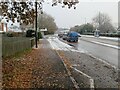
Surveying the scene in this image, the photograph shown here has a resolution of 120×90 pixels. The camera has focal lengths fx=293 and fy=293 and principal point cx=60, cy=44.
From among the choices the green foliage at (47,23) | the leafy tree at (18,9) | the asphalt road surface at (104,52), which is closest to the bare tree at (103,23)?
the green foliage at (47,23)

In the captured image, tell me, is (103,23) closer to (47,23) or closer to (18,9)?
(47,23)

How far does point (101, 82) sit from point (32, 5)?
5.75m

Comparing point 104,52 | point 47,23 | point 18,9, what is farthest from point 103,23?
point 18,9

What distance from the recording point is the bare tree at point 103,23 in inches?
5426

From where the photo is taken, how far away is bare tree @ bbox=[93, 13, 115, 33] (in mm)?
137825

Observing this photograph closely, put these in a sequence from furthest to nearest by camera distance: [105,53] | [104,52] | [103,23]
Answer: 1. [103,23]
2. [104,52]
3. [105,53]

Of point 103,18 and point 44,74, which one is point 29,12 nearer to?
point 44,74

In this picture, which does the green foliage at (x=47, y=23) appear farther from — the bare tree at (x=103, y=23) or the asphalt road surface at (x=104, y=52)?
the asphalt road surface at (x=104, y=52)

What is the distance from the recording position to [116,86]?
9930mm

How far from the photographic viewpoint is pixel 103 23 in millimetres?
142500

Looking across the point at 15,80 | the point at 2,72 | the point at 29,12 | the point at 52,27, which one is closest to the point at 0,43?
the point at 29,12

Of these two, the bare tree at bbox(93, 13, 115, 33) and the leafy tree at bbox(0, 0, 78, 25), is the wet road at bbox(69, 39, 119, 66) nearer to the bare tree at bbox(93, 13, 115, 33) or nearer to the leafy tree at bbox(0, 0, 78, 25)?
the leafy tree at bbox(0, 0, 78, 25)

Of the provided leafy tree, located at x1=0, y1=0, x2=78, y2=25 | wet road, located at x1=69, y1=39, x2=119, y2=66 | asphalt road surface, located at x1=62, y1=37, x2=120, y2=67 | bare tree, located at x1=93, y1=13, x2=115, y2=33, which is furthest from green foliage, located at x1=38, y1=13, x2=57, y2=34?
leafy tree, located at x1=0, y1=0, x2=78, y2=25

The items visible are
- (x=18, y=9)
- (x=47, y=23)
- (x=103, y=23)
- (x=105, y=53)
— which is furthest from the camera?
(x=103, y=23)
